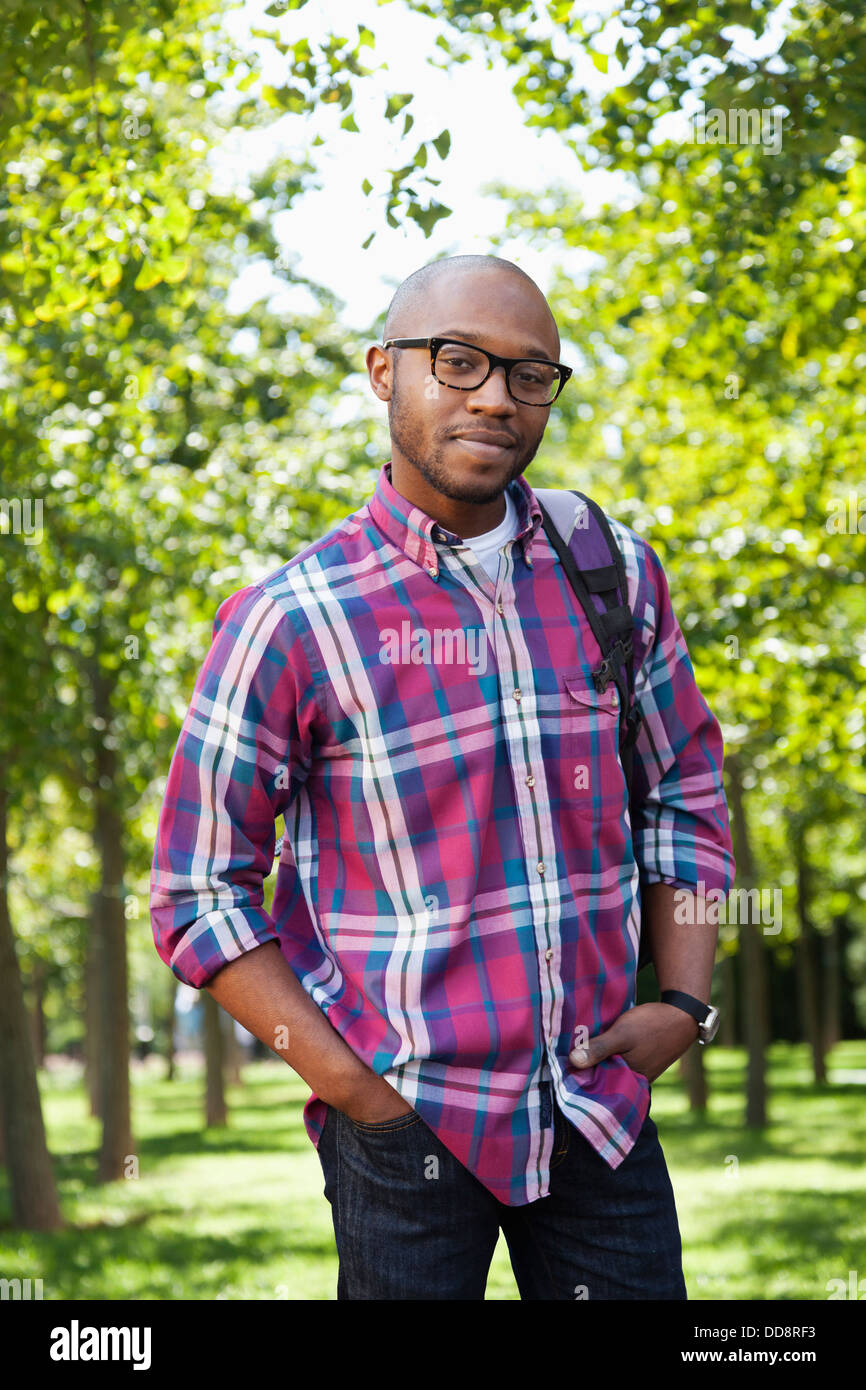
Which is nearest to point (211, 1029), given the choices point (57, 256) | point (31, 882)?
point (31, 882)

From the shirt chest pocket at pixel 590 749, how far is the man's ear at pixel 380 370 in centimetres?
63

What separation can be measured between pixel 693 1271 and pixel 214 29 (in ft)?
21.7

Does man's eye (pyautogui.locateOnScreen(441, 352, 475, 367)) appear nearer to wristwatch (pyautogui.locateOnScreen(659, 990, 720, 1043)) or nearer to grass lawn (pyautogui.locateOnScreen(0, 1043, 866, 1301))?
wristwatch (pyautogui.locateOnScreen(659, 990, 720, 1043))

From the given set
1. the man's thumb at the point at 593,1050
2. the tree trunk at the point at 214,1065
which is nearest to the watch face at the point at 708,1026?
the man's thumb at the point at 593,1050

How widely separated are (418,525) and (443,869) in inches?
23.8

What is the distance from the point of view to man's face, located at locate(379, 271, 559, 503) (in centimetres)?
239

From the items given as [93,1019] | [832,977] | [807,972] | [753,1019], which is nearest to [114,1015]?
[753,1019]

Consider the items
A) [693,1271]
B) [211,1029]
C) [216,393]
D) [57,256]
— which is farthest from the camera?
[211,1029]

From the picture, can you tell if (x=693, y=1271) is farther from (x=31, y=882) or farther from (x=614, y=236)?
(x=31, y=882)

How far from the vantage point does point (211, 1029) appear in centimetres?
1797

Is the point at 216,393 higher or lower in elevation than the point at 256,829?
higher

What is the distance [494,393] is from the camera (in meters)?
2.38

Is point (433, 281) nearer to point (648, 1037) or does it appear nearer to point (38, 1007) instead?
point (648, 1037)

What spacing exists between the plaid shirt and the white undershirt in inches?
1.6
